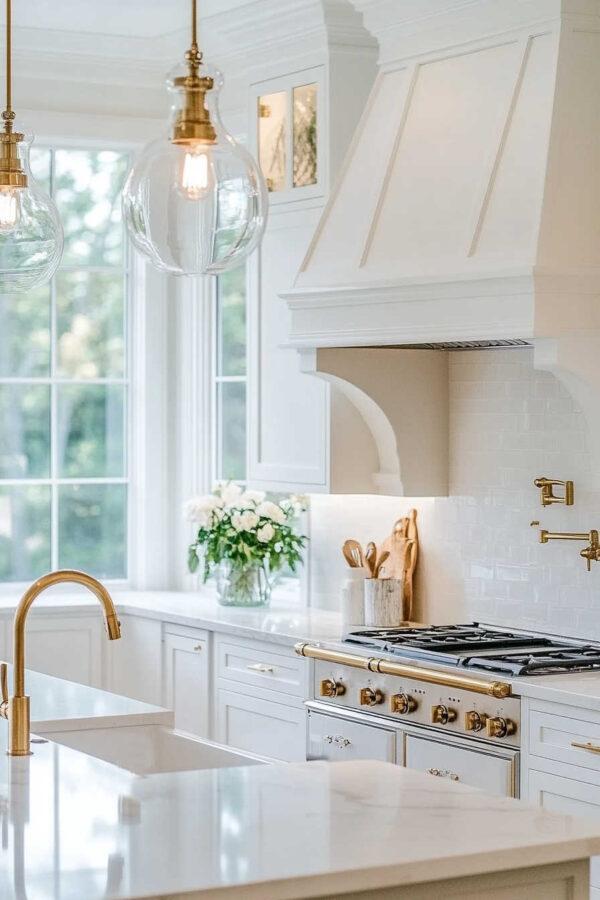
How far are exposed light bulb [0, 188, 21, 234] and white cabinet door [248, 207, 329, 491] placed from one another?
7.89 feet

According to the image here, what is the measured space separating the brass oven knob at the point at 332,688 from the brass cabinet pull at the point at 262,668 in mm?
333

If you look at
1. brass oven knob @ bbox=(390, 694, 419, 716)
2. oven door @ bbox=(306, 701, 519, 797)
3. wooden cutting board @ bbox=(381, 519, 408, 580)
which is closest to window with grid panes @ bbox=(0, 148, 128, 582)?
wooden cutting board @ bbox=(381, 519, 408, 580)

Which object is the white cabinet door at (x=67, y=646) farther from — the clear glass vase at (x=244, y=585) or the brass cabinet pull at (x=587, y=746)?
the brass cabinet pull at (x=587, y=746)

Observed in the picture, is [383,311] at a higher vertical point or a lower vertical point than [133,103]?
lower

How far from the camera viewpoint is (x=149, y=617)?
5.37m

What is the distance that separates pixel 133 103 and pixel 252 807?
13.8 ft

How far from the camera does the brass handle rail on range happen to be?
12.4 ft

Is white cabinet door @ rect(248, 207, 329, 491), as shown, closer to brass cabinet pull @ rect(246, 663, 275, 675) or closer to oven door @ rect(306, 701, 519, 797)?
brass cabinet pull @ rect(246, 663, 275, 675)

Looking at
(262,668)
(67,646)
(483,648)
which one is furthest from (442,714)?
(67,646)

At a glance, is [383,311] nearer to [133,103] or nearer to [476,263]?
[476,263]

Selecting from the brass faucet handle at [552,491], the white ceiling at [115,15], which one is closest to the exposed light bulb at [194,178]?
the brass faucet handle at [552,491]

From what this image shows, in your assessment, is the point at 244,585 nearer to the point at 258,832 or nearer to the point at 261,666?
the point at 261,666

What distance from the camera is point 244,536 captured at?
5.23m

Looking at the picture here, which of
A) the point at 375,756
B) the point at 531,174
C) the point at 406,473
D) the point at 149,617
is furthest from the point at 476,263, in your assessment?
the point at 149,617
